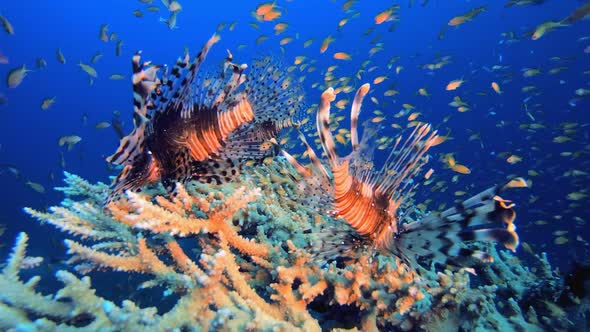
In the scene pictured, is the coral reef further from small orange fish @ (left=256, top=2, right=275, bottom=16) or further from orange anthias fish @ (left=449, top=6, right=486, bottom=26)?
orange anthias fish @ (left=449, top=6, right=486, bottom=26)

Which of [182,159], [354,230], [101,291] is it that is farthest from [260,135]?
[101,291]

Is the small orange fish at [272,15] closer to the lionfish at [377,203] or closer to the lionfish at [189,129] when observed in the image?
the lionfish at [189,129]

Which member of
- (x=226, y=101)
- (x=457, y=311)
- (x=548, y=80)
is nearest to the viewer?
(x=457, y=311)

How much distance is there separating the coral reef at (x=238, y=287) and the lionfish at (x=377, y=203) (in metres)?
0.13

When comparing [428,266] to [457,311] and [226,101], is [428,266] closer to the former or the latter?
[457,311]

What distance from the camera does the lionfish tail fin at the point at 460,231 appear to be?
1447 mm

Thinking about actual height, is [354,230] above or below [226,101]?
below

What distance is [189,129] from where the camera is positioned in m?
2.49

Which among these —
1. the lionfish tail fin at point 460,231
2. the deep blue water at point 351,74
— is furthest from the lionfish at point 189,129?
the deep blue water at point 351,74

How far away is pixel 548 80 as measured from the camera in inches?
1495

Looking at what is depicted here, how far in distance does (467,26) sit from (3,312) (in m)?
70.4

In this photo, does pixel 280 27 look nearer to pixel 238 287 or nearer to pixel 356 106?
pixel 356 106

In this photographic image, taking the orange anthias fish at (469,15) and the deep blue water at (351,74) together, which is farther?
the deep blue water at (351,74)

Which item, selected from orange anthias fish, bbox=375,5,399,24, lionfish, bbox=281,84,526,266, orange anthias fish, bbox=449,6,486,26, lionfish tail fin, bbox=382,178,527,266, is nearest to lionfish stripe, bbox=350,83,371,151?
lionfish, bbox=281,84,526,266
